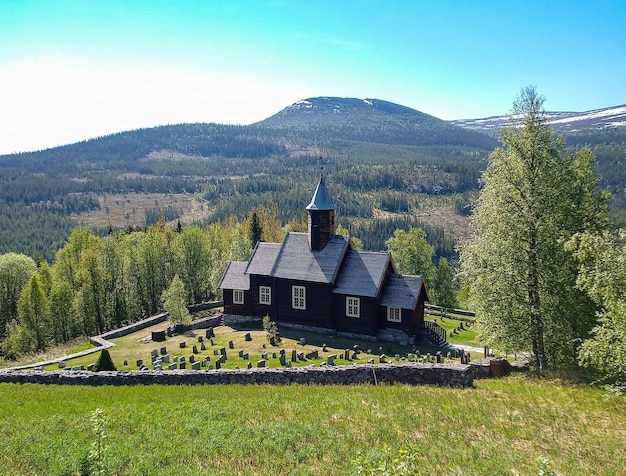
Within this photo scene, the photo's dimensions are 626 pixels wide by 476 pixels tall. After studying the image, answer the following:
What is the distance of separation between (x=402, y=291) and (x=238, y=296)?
53.3 ft

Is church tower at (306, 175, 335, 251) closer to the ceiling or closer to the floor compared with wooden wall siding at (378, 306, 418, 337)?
closer to the ceiling

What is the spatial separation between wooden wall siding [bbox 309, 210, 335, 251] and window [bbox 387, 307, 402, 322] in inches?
335

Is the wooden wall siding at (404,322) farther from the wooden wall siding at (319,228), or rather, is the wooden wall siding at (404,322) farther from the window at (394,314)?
the wooden wall siding at (319,228)

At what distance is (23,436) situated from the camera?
13.5m

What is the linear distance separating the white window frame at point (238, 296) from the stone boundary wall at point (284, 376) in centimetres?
1925

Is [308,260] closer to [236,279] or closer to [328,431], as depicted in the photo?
[236,279]

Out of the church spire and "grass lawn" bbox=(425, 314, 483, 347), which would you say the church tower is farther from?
"grass lawn" bbox=(425, 314, 483, 347)

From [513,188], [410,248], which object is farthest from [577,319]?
[410,248]

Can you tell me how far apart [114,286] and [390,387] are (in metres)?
51.9

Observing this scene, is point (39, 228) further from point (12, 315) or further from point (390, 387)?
point (390, 387)

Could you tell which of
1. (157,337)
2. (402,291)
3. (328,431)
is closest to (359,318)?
(402,291)

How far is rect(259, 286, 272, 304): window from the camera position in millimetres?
40688

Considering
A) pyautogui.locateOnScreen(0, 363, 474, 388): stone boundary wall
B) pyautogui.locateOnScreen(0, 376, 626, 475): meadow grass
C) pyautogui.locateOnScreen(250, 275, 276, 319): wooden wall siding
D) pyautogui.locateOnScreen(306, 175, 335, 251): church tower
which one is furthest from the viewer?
pyautogui.locateOnScreen(250, 275, 276, 319): wooden wall siding

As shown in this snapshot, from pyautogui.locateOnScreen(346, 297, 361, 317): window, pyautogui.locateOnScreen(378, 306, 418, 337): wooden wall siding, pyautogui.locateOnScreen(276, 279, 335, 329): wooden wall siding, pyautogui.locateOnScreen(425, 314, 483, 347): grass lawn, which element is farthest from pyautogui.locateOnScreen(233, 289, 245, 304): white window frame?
pyautogui.locateOnScreen(425, 314, 483, 347): grass lawn
